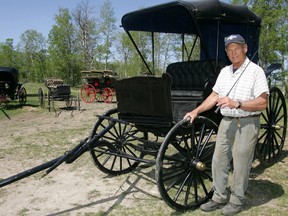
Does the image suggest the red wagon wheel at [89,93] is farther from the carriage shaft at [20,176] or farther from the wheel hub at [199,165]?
the carriage shaft at [20,176]

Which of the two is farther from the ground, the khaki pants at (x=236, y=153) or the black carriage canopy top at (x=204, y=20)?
the black carriage canopy top at (x=204, y=20)

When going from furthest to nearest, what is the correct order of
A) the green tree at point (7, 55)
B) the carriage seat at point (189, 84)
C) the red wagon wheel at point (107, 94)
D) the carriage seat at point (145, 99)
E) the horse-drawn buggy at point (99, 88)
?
the green tree at point (7, 55) → the horse-drawn buggy at point (99, 88) → the red wagon wheel at point (107, 94) → the carriage seat at point (189, 84) → the carriage seat at point (145, 99)

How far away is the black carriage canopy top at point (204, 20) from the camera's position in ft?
14.4

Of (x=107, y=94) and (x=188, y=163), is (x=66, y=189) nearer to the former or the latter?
(x=188, y=163)

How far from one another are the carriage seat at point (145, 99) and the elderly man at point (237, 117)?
0.41 m

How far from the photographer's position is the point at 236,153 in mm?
3652

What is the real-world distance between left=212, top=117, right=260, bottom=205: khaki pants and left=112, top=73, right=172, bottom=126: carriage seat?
0.77 metres

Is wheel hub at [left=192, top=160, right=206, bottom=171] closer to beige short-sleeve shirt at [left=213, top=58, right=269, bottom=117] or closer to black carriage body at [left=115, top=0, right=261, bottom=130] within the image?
black carriage body at [left=115, top=0, right=261, bottom=130]

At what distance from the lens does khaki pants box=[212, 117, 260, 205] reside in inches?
141

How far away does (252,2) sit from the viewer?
1229 inches

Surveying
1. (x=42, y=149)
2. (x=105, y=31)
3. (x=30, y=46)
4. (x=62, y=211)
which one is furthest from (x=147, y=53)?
(x=62, y=211)

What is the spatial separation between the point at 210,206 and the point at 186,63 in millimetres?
2759

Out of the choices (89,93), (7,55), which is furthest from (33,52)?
(89,93)

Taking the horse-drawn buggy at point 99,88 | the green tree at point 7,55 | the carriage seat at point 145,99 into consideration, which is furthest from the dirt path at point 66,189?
the green tree at point 7,55
